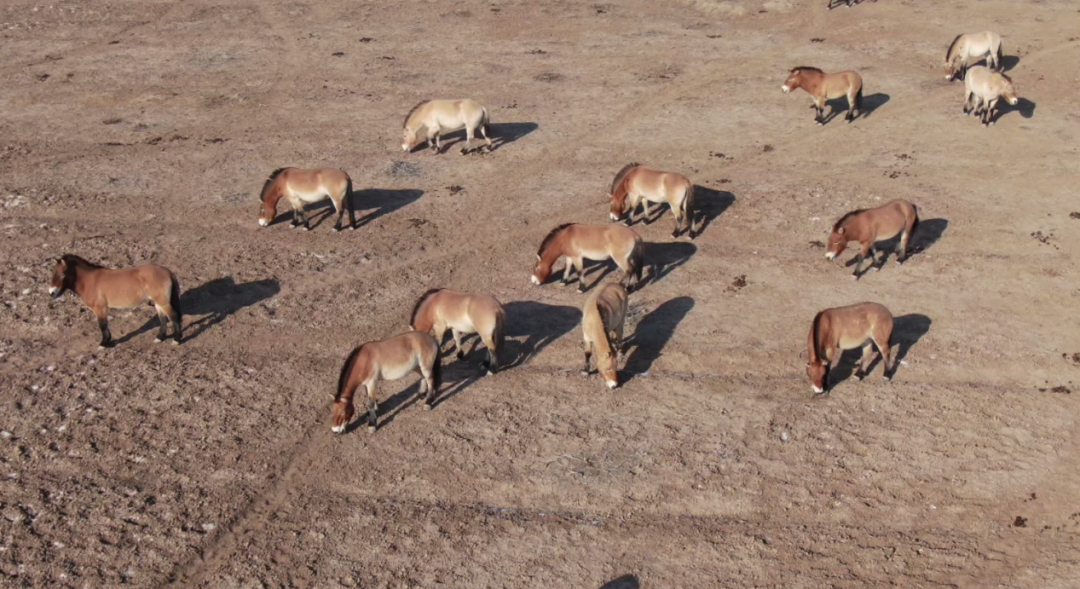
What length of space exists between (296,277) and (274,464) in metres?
4.97

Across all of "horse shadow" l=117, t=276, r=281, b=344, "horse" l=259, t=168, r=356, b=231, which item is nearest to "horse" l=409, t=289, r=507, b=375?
"horse shadow" l=117, t=276, r=281, b=344

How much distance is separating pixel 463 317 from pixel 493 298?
0.58m

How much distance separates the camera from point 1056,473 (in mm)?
11406

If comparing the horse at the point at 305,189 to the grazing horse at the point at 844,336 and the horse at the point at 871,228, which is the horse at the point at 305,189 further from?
the grazing horse at the point at 844,336

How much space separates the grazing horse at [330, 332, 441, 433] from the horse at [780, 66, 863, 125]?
13.4 meters

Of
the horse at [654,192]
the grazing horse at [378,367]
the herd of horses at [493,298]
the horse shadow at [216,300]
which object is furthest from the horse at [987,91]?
the horse shadow at [216,300]

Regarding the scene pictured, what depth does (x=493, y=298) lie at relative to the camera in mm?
13539

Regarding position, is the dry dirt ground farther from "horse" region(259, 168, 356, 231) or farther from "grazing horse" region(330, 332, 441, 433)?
"horse" region(259, 168, 356, 231)

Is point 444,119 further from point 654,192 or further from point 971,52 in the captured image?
point 971,52

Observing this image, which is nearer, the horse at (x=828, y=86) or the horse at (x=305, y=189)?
the horse at (x=305, y=189)

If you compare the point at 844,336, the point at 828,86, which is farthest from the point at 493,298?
the point at 828,86

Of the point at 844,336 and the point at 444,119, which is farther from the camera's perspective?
the point at 444,119

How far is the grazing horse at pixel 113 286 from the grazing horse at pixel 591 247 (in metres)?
5.73

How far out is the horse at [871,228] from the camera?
15633mm
